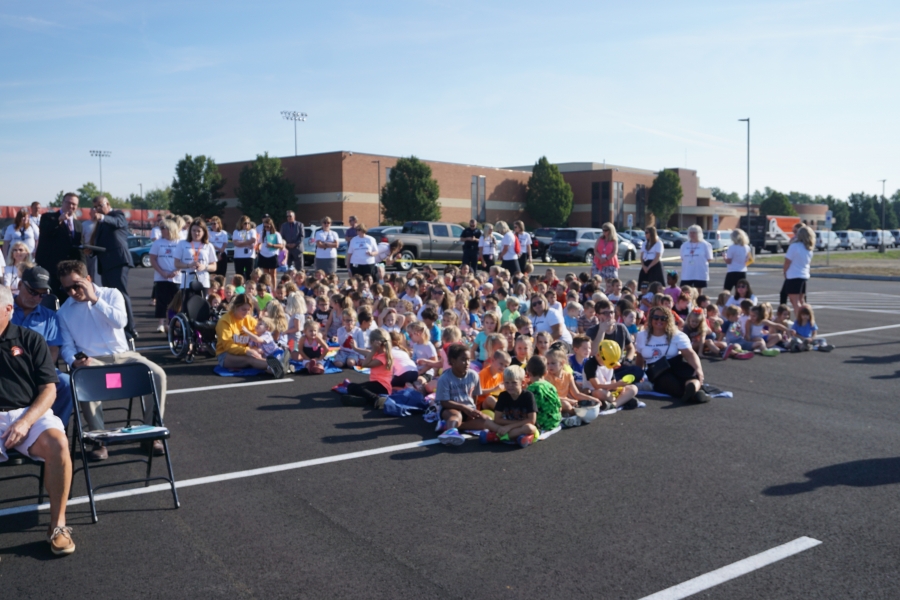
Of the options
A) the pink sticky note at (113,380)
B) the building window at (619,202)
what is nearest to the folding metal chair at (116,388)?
the pink sticky note at (113,380)

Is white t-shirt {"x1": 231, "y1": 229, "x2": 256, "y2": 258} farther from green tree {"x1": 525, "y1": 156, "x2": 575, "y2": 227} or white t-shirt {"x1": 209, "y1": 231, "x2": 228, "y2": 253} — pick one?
green tree {"x1": 525, "y1": 156, "x2": 575, "y2": 227}

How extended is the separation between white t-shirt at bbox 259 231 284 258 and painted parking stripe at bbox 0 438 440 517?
977 centimetres

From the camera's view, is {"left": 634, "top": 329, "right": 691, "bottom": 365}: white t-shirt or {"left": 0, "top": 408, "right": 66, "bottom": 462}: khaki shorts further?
{"left": 634, "top": 329, "right": 691, "bottom": 365}: white t-shirt

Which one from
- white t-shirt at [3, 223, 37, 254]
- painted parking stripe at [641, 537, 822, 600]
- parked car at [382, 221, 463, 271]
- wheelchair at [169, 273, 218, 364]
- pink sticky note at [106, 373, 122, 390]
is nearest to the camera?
painted parking stripe at [641, 537, 822, 600]

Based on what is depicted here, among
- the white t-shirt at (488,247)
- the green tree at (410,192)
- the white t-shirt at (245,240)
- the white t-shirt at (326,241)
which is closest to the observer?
the white t-shirt at (245,240)

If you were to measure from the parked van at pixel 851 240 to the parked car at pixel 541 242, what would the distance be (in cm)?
3889

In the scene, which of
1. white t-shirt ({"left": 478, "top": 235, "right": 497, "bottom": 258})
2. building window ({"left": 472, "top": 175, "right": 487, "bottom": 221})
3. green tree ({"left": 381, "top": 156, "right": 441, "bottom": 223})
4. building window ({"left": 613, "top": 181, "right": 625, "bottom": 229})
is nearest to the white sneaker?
white t-shirt ({"left": 478, "top": 235, "right": 497, "bottom": 258})

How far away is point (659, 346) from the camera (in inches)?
345

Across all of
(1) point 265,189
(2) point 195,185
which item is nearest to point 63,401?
(1) point 265,189

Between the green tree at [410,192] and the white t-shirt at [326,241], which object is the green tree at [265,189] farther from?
the white t-shirt at [326,241]

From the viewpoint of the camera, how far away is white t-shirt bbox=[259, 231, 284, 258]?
611 inches

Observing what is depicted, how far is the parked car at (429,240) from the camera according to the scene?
101 ft

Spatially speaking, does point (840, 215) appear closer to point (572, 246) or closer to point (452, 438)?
point (572, 246)

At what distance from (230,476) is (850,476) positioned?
16.2ft
